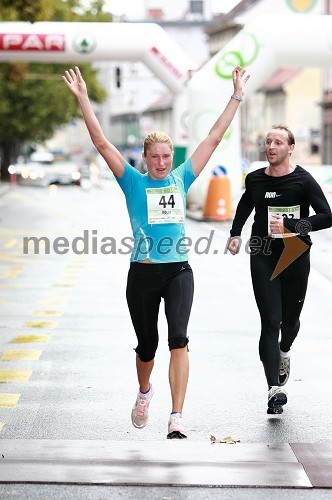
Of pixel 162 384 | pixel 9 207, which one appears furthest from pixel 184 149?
pixel 162 384

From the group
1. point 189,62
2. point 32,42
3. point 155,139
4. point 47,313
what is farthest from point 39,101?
point 155,139

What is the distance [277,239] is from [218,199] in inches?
839

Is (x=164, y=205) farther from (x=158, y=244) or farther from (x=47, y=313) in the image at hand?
(x=47, y=313)

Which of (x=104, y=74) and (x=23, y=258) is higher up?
(x=104, y=74)

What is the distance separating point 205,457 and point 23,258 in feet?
44.6

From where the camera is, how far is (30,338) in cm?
1085

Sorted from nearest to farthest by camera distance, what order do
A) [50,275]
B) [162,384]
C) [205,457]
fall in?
[205,457], [162,384], [50,275]

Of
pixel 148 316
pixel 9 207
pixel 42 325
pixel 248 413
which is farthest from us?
pixel 9 207

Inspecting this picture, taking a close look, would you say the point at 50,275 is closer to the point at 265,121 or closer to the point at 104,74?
the point at 265,121

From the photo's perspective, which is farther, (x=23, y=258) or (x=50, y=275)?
(x=23, y=258)

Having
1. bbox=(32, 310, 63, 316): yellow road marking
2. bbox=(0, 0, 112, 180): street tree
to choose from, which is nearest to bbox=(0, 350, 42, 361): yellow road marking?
bbox=(32, 310, 63, 316): yellow road marking

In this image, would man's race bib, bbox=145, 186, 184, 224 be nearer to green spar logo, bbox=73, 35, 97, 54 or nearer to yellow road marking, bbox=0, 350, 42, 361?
yellow road marking, bbox=0, 350, 42, 361

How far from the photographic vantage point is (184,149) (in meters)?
33.2

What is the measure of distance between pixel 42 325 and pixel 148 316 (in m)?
4.77
